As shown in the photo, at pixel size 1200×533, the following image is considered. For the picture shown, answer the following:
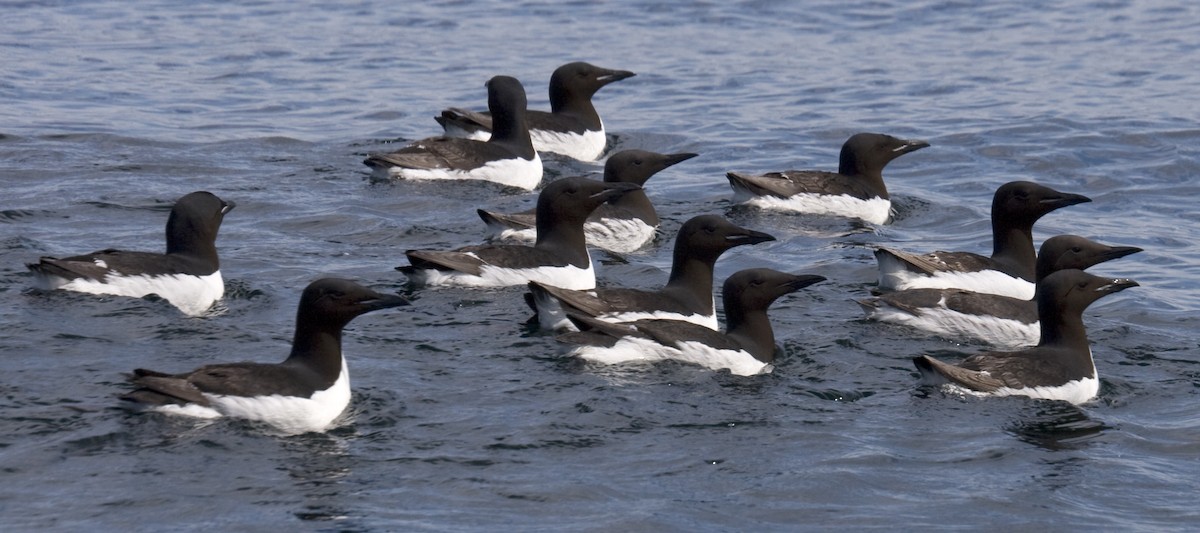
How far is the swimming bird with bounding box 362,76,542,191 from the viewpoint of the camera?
15703 mm

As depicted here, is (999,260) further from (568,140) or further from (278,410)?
(278,410)

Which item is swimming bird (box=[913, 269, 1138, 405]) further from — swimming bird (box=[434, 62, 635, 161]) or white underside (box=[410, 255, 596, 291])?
swimming bird (box=[434, 62, 635, 161])

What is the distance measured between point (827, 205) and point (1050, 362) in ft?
17.2

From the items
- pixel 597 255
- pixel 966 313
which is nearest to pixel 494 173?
pixel 597 255

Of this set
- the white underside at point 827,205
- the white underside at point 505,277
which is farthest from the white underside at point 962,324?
the white underside at point 827,205

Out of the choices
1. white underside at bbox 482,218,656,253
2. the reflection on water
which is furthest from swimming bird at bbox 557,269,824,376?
white underside at bbox 482,218,656,253

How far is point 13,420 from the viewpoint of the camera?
8578 millimetres

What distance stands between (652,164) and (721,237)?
3553mm

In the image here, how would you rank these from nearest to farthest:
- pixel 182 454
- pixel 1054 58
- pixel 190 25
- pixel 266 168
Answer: pixel 182 454 < pixel 266 168 < pixel 1054 58 < pixel 190 25

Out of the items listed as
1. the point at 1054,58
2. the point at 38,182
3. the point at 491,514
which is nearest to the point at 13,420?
the point at 491,514

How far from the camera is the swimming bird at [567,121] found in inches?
692

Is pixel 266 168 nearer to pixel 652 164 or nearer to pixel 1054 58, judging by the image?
pixel 652 164

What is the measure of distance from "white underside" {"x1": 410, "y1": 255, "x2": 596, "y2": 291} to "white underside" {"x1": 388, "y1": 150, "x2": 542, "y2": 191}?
3936 millimetres

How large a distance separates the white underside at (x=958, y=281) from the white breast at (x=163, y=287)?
4813 millimetres
